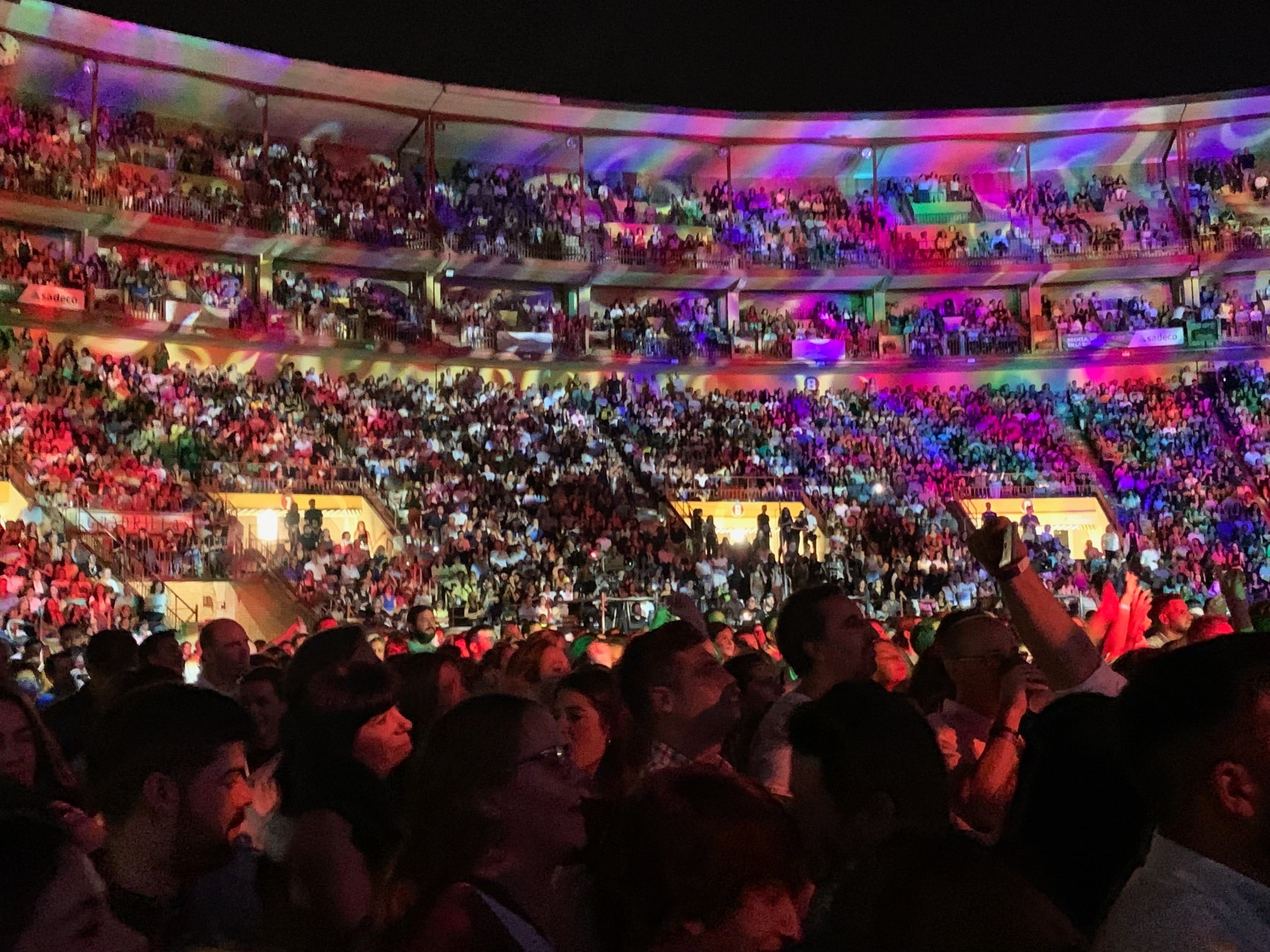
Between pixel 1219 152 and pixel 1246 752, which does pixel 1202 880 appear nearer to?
pixel 1246 752

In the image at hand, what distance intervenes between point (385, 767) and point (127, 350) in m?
26.1

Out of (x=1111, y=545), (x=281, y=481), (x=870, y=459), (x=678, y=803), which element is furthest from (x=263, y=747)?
(x=870, y=459)

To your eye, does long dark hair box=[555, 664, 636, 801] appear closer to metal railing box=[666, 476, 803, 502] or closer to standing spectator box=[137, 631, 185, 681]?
standing spectator box=[137, 631, 185, 681]

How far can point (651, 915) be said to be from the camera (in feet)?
6.74

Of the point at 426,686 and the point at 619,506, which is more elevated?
the point at 426,686

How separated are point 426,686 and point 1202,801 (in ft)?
9.37

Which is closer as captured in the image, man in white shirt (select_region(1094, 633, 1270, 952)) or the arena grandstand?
man in white shirt (select_region(1094, 633, 1270, 952))

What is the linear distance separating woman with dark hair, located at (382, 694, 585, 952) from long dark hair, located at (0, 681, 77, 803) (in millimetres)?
1553

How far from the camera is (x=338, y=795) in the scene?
3189 millimetres

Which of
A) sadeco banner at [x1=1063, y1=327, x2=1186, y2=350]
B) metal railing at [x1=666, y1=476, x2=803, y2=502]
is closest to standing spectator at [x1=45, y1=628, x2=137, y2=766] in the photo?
metal railing at [x1=666, y1=476, x2=803, y2=502]

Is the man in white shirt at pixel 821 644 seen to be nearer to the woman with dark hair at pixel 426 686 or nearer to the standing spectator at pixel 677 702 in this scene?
the standing spectator at pixel 677 702

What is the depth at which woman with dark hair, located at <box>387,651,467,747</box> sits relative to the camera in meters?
4.25

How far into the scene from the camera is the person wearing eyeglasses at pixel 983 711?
354cm

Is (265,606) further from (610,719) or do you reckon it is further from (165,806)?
(165,806)
